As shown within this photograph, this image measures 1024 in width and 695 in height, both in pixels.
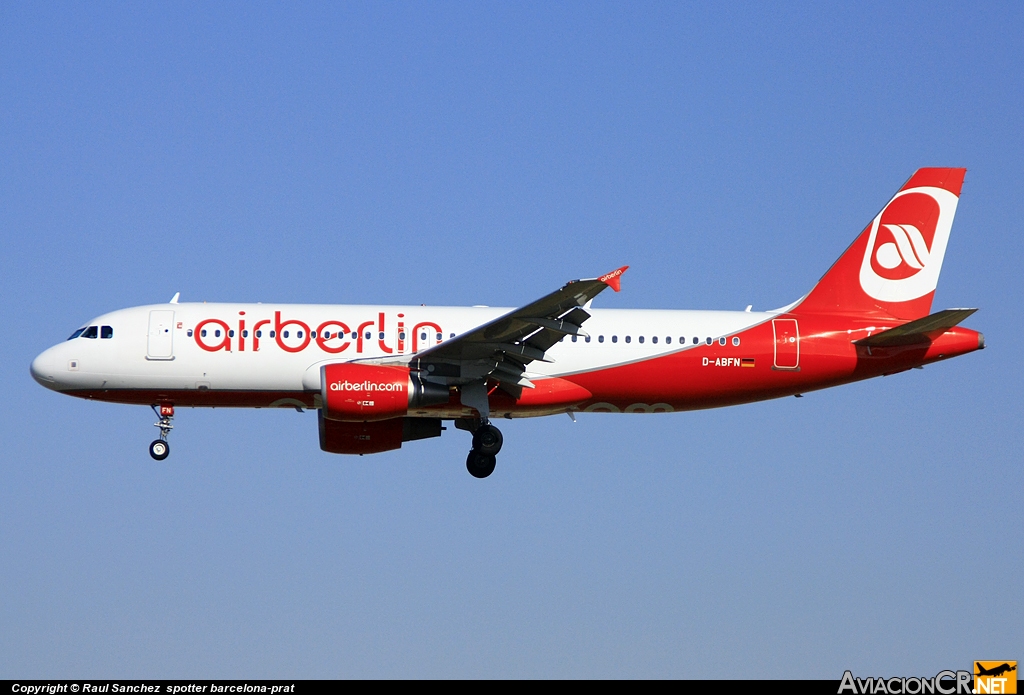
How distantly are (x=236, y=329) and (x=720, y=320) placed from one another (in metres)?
11.9

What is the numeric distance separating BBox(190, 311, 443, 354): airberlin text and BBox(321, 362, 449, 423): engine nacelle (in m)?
0.89

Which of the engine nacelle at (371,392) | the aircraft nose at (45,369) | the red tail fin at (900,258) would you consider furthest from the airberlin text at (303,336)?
the red tail fin at (900,258)

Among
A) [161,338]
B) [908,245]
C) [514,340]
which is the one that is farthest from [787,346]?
[161,338]


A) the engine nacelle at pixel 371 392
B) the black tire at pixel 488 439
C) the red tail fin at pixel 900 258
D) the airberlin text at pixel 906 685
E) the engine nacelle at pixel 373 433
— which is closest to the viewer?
the airberlin text at pixel 906 685

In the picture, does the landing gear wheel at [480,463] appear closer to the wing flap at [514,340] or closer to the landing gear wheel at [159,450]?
the wing flap at [514,340]

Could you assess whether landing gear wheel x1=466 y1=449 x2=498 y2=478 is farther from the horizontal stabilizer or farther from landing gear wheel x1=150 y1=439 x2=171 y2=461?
the horizontal stabilizer

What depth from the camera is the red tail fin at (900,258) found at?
3659cm

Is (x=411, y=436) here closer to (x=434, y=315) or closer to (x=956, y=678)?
(x=434, y=315)

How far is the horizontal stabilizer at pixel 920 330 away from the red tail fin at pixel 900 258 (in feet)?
5.13

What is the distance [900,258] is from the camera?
37125 mm

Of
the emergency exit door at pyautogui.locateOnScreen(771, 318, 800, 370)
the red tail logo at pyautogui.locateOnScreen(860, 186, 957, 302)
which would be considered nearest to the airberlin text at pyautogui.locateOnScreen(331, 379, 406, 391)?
the emergency exit door at pyautogui.locateOnScreen(771, 318, 800, 370)

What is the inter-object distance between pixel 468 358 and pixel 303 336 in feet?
13.1

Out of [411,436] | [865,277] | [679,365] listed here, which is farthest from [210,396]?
[865,277]

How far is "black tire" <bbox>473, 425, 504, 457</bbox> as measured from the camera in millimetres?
34469
